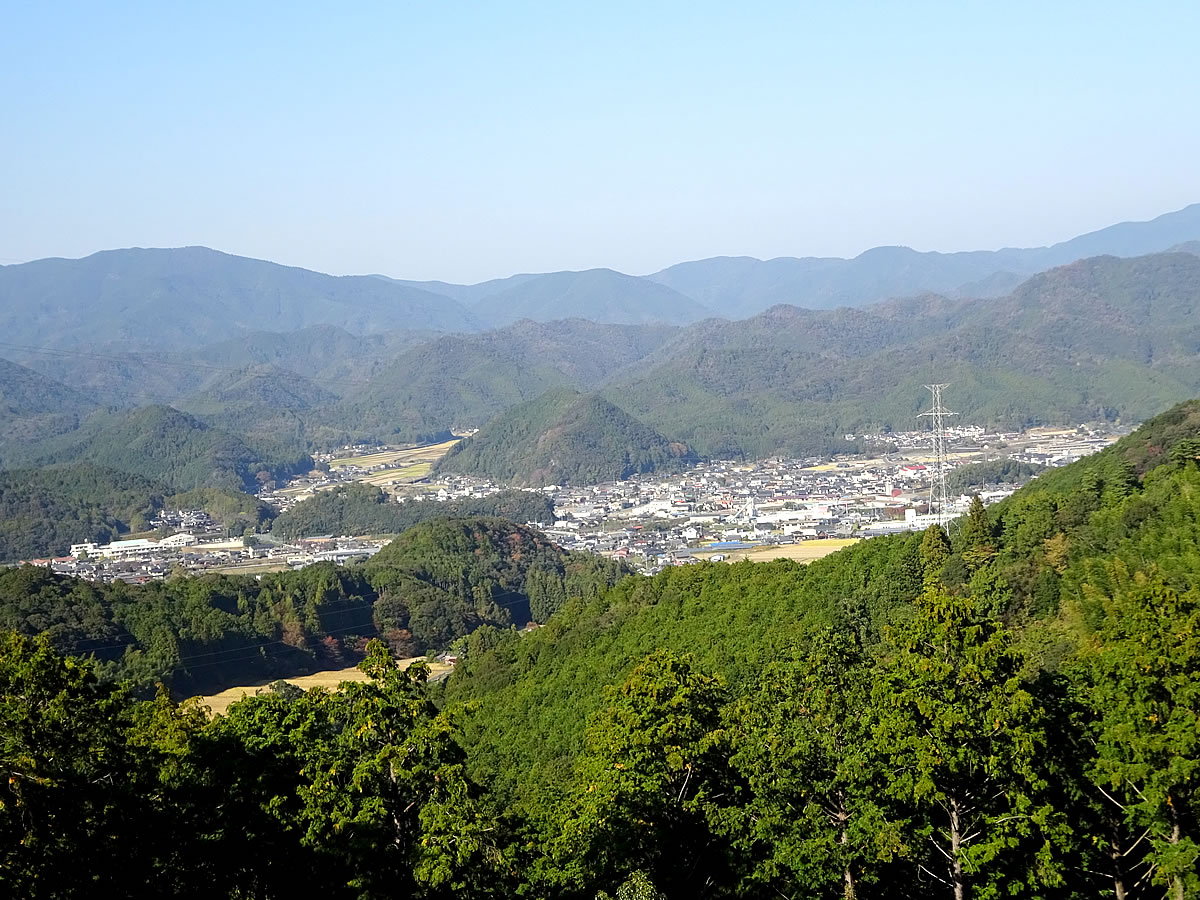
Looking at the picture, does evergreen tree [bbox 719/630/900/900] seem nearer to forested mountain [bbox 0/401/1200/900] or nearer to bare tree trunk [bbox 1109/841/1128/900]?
forested mountain [bbox 0/401/1200/900]


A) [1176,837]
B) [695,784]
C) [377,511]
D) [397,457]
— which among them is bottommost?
[377,511]

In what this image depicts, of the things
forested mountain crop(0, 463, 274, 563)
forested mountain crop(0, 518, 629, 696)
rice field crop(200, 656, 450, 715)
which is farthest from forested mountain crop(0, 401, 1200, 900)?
forested mountain crop(0, 463, 274, 563)

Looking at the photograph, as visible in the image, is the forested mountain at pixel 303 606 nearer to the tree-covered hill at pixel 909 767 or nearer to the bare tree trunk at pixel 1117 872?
the tree-covered hill at pixel 909 767

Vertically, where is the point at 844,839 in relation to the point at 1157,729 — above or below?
below

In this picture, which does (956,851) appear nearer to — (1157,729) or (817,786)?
(817,786)

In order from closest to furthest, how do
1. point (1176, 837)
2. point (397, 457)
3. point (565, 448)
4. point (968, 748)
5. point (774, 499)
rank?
point (1176, 837) < point (968, 748) < point (774, 499) < point (565, 448) < point (397, 457)

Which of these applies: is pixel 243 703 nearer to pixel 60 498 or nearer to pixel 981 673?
pixel 981 673

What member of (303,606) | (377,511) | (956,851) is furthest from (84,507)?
(956,851)
